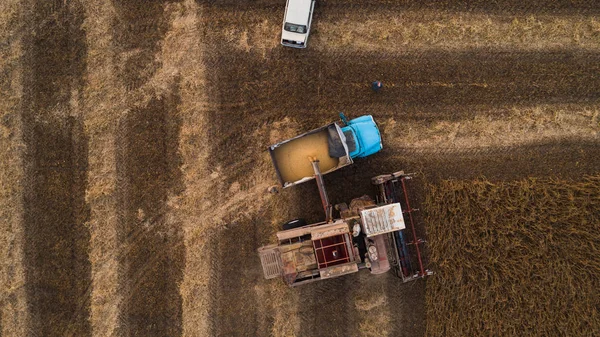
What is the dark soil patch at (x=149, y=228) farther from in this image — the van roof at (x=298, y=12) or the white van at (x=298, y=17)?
the van roof at (x=298, y=12)

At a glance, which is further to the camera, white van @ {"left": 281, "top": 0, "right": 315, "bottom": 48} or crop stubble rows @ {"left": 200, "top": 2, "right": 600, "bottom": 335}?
crop stubble rows @ {"left": 200, "top": 2, "right": 600, "bottom": 335}

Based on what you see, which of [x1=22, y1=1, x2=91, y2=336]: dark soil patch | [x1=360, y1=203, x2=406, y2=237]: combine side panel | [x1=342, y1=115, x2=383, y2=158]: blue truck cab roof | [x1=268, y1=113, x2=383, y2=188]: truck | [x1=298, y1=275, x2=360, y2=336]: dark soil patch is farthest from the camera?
[x1=298, y1=275, x2=360, y2=336]: dark soil patch

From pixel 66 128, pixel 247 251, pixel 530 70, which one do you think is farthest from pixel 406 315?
pixel 66 128

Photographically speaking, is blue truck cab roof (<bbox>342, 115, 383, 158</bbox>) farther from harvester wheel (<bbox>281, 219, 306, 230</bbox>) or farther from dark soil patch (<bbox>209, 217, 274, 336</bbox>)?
dark soil patch (<bbox>209, 217, 274, 336</bbox>)

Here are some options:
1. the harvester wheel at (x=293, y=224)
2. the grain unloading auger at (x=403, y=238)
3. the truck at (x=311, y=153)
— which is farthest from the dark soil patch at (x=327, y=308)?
the truck at (x=311, y=153)

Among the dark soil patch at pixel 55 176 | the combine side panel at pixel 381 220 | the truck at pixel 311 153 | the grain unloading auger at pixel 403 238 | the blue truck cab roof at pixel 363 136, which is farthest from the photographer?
the dark soil patch at pixel 55 176

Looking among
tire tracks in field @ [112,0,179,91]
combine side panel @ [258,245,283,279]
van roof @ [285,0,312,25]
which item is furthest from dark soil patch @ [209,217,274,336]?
van roof @ [285,0,312,25]

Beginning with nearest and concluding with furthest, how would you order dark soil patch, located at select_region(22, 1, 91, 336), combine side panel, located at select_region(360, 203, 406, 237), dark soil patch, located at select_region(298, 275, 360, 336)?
combine side panel, located at select_region(360, 203, 406, 237)
dark soil patch, located at select_region(22, 1, 91, 336)
dark soil patch, located at select_region(298, 275, 360, 336)
